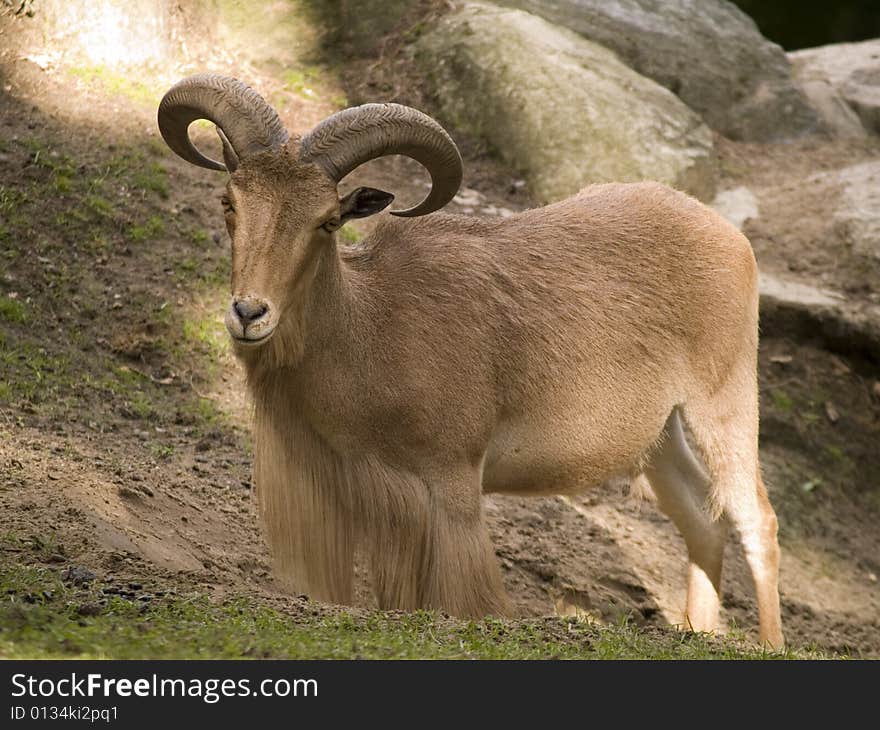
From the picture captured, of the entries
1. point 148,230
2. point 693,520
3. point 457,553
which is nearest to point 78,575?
point 457,553

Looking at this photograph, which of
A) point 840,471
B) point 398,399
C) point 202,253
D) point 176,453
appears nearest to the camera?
point 398,399

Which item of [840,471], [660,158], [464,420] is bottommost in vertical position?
[840,471]

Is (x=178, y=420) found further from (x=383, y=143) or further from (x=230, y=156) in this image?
(x=383, y=143)

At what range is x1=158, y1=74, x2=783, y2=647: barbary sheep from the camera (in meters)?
6.59

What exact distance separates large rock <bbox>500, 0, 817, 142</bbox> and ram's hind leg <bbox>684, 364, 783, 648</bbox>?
23.0 feet

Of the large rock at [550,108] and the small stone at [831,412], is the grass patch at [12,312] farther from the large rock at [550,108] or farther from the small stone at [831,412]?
the small stone at [831,412]

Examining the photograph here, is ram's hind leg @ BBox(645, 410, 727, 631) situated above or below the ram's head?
below

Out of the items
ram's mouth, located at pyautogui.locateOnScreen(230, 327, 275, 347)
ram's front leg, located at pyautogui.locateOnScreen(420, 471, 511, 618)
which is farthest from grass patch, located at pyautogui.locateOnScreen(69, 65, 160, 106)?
ram's mouth, located at pyautogui.locateOnScreen(230, 327, 275, 347)

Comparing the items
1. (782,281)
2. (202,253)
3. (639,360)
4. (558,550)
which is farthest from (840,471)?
(202,253)

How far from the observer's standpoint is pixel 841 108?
15406 millimetres

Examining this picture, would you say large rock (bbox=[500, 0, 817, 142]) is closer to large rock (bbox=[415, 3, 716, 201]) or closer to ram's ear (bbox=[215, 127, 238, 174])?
large rock (bbox=[415, 3, 716, 201])

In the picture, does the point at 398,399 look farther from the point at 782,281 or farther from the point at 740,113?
the point at 740,113

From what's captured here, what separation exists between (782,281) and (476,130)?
3.40 meters

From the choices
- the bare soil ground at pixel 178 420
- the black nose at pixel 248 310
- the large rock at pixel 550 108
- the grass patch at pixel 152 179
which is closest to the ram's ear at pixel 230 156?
the black nose at pixel 248 310
